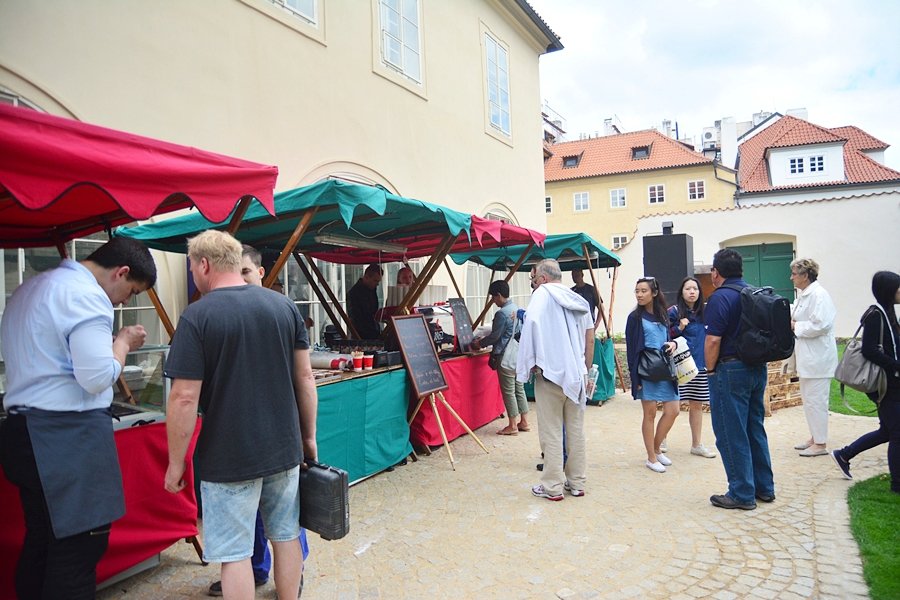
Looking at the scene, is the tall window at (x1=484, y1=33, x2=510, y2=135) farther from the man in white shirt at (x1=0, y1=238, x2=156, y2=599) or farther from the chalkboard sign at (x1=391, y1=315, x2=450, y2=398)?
the man in white shirt at (x1=0, y1=238, x2=156, y2=599)

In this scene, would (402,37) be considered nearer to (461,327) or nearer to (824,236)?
(461,327)

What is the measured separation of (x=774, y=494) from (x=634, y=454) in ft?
4.90

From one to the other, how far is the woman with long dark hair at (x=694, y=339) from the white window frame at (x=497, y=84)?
693 centimetres

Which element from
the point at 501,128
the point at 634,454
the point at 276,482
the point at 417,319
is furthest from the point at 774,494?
the point at 501,128

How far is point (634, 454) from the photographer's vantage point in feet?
19.0

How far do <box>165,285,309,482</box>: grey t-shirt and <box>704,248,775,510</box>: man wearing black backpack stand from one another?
320 centimetres

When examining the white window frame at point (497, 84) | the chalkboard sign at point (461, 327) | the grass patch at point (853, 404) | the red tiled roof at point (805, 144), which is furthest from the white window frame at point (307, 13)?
the red tiled roof at point (805, 144)

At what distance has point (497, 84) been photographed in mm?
12195

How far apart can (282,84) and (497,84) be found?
256 inches

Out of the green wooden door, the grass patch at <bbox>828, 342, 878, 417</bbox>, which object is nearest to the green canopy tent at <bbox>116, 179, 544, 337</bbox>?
the grass patch at <bbox>828, 342, 878, 417</bbox>

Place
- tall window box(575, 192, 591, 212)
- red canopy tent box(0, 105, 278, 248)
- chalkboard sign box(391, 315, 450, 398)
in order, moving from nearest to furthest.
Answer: red canopy tent box(0, 105, 278, 248), chalkboard sign box(391, 315, 450, 398), tall window box(575, 192, 591, 212)

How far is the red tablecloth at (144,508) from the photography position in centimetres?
304

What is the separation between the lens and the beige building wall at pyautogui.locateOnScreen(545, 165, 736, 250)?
32.8 metres

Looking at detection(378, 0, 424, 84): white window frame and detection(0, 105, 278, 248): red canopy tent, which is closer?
detection(0, 105, 278, 248): red canopy tent
